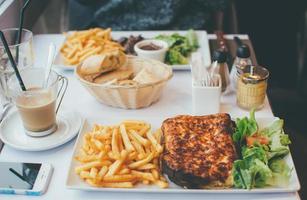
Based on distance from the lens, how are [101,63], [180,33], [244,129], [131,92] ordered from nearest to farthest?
[244,129] < [131,92] < [101,63] < [180,33]

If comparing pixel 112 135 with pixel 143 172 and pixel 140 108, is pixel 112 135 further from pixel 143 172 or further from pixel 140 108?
pixel 140 108

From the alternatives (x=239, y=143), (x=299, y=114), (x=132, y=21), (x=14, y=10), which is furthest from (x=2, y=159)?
(x=299, y=114)

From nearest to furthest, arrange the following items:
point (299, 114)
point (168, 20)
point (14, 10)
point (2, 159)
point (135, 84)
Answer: point (2, 159), point (135, 84), point (14, 10), point (168, 20), point (299, 114)

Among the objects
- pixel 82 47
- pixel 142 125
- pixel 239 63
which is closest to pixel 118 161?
pixel 142 125

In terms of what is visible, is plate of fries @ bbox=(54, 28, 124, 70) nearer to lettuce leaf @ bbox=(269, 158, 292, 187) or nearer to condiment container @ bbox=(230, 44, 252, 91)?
condiment container @ bbox=(230, 44, 252, 91)

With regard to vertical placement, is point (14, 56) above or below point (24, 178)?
above

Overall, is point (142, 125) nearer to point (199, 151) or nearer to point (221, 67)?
point (199, 151)
